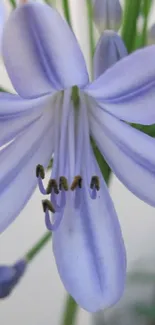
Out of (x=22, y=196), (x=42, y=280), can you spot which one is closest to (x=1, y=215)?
(x=22, y=196)

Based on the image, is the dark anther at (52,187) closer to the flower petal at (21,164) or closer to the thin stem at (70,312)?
the flower petal at (21,164)

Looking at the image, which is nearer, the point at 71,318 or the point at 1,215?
the point at 1,215

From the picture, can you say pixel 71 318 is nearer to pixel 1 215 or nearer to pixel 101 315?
pixel 1 215

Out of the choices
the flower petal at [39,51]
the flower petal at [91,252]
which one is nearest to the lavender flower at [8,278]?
the flower petal at [91,252]

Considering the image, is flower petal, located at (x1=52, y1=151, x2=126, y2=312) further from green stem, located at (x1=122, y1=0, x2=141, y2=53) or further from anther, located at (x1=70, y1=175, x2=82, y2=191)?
green stem, located at (x1=122, y1=0, x2=141, y2=53)

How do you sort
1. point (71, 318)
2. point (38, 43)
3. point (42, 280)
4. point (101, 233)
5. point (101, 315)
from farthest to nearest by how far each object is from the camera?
1. point (42, 280)
2. point (101, 315)
3. point (71, 318)
4. point (101, 233)
5. point (38, 43)

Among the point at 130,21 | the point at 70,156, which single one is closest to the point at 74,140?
the point at 70,156
